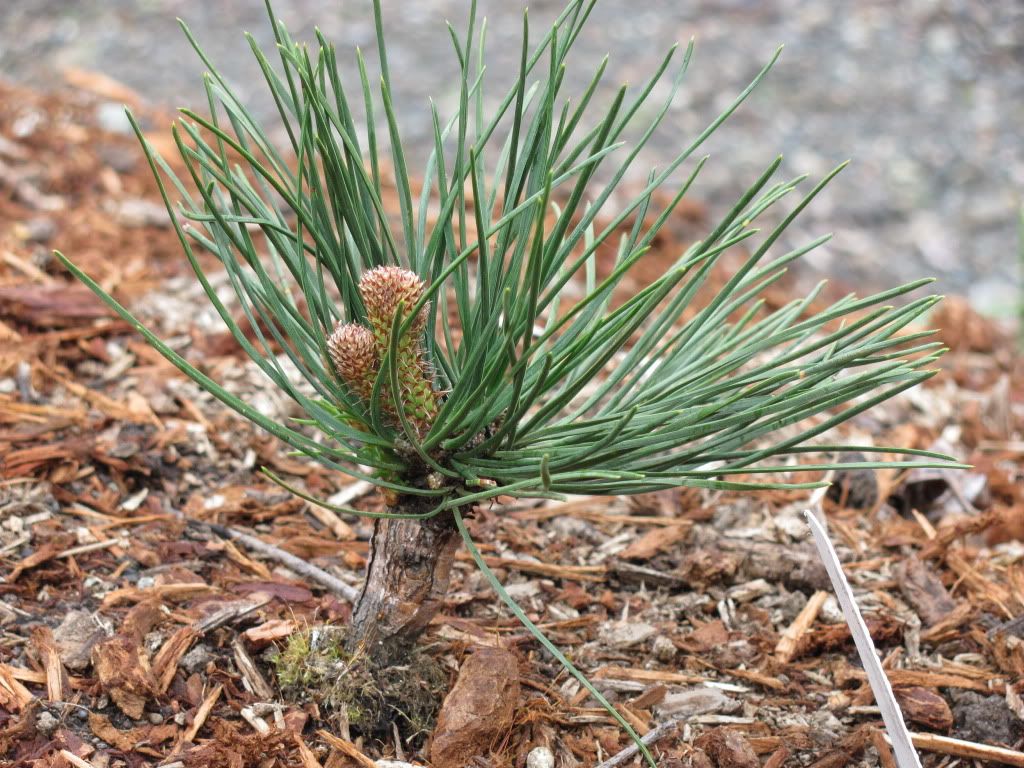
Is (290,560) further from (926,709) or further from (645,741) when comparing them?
(926,709)

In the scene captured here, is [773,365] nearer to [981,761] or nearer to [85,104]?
[981,761]

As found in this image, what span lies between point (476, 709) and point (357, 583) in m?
0.35

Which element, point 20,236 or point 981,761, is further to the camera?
point 20,236

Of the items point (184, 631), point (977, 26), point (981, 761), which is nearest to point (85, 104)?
point (184, 631)

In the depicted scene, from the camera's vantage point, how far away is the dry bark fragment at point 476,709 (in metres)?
1.09

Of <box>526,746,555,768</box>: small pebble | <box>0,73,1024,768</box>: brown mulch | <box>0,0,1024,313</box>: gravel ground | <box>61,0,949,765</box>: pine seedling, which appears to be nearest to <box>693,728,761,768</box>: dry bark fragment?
<box>0,73,1024,768</box>: brown mulch

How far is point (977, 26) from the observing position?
4570mm

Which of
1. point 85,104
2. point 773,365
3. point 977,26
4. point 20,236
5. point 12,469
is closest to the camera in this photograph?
point 773,365

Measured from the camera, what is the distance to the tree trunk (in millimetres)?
1089

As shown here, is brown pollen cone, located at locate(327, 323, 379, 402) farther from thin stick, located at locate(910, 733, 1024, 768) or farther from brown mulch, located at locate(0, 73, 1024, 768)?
thin stick, located at locate(910, 733, 1024, 768)

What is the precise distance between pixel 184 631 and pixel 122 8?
3747mm

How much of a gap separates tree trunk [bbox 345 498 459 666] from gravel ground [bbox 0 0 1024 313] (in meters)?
2.63

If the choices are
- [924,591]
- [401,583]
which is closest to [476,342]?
[401,583]

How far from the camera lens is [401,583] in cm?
111
